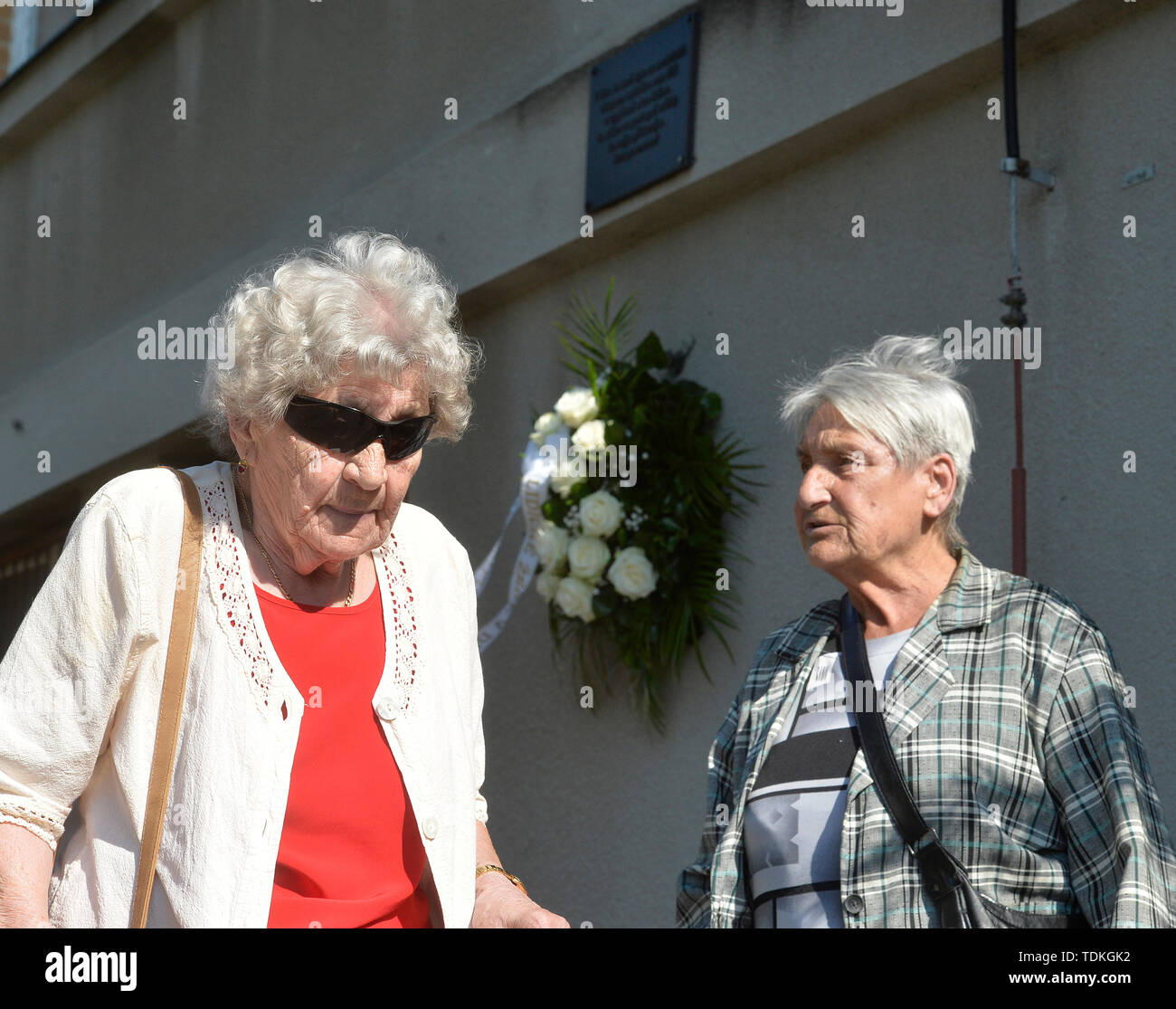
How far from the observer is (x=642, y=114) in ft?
17.6

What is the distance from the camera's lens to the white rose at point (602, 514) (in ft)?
15.9

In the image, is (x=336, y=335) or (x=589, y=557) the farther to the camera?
(x=589, y=557)

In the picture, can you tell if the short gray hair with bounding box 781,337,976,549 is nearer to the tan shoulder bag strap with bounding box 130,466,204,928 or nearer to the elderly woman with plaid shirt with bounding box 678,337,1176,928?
the elderly woman with plaid shirt with bounding box 678,337,1176,928

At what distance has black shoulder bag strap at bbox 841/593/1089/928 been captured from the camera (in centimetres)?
274

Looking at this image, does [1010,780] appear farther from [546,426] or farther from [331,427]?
[546,426]

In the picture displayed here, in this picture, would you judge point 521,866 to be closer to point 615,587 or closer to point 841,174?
point 615,587

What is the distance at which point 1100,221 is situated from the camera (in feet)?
12.9

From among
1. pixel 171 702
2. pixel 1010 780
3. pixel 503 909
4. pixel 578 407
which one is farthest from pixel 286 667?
pixel 578 407

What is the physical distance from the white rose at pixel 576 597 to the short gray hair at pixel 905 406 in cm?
167

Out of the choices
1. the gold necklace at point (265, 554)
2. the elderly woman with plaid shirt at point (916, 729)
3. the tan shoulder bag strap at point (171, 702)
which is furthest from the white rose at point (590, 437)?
the tan shoulder bag strap at point (171, 702)

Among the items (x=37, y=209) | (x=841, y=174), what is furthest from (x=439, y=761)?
(x=37, y=209)

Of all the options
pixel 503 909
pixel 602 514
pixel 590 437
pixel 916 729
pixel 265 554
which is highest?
pixel 590 437

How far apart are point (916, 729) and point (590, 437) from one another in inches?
87.0
